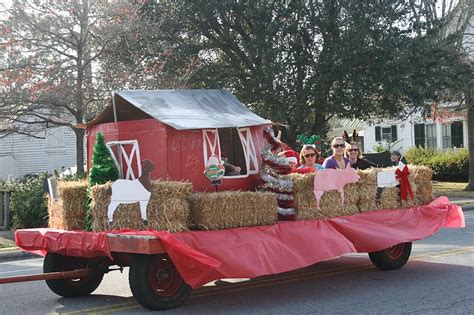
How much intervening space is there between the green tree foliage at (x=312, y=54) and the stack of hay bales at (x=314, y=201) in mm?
11906

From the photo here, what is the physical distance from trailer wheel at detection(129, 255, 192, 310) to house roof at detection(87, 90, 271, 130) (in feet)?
4.97

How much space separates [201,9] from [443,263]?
43.3 ft

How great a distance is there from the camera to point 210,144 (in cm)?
831

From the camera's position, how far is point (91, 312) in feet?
24.4

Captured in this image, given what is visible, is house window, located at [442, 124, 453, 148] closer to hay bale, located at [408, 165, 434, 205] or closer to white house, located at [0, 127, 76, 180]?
white house, located at [0, 127, 76, 180]

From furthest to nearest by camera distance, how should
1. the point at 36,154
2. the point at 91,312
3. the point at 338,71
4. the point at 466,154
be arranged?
the point at 36,154, the point at 466,154, the point at 338,71, the point at 91,312

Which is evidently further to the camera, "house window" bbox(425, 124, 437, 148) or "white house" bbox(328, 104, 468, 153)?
"house window" bbox(425, 124, 437, 148)

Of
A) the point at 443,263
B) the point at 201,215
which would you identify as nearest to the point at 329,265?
the point at 443,263

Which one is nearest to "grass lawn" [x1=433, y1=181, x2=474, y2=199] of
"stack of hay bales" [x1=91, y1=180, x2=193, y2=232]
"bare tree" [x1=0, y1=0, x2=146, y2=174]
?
"bare tree" [x1=0, y1=0, x2=146, y2=174]

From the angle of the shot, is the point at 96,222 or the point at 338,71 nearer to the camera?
the point at 96,222

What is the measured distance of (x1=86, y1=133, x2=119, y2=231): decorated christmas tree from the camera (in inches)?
312

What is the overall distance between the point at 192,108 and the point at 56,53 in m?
9.89

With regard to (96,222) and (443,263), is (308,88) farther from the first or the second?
(96,222)

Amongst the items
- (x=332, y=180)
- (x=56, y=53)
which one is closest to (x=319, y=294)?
(x=332, y=180)
